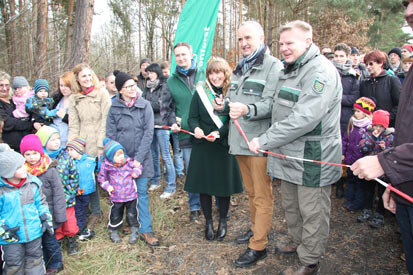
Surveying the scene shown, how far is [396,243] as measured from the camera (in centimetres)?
356

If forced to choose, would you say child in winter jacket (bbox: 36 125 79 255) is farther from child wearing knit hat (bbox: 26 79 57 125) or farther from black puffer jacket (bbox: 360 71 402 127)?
black puffer jacket (bbox: 360 71 402 127)

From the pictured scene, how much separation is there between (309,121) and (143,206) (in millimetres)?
2395

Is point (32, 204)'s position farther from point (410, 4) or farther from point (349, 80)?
point (349, 80)

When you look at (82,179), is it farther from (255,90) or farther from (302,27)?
(302,27)

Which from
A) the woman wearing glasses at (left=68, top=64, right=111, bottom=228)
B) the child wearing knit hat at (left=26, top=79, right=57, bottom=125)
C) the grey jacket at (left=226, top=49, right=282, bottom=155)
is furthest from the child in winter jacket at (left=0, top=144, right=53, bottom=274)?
the grey jacket at (left=226, top=49, right=282, bottom=155)

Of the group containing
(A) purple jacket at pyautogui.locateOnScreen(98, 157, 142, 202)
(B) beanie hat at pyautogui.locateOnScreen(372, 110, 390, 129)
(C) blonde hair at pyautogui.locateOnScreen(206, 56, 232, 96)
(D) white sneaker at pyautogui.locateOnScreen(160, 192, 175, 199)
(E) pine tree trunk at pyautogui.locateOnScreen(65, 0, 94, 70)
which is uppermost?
(E) pine tree trunk at pyautogui.locateOnScreen(65, 0, 94, 70)

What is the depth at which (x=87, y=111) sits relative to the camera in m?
4.09

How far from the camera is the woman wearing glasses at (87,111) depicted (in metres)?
4.07

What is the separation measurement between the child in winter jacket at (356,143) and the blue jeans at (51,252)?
Answer: 4.04m

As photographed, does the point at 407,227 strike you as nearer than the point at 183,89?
Yes

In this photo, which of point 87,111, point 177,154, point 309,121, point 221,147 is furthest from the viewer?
point 177,154

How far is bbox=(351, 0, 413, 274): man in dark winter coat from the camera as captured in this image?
5.71ft

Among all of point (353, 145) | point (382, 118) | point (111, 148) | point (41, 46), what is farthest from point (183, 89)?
point (41, 46)

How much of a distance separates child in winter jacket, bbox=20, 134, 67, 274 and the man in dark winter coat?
9.69 ft
